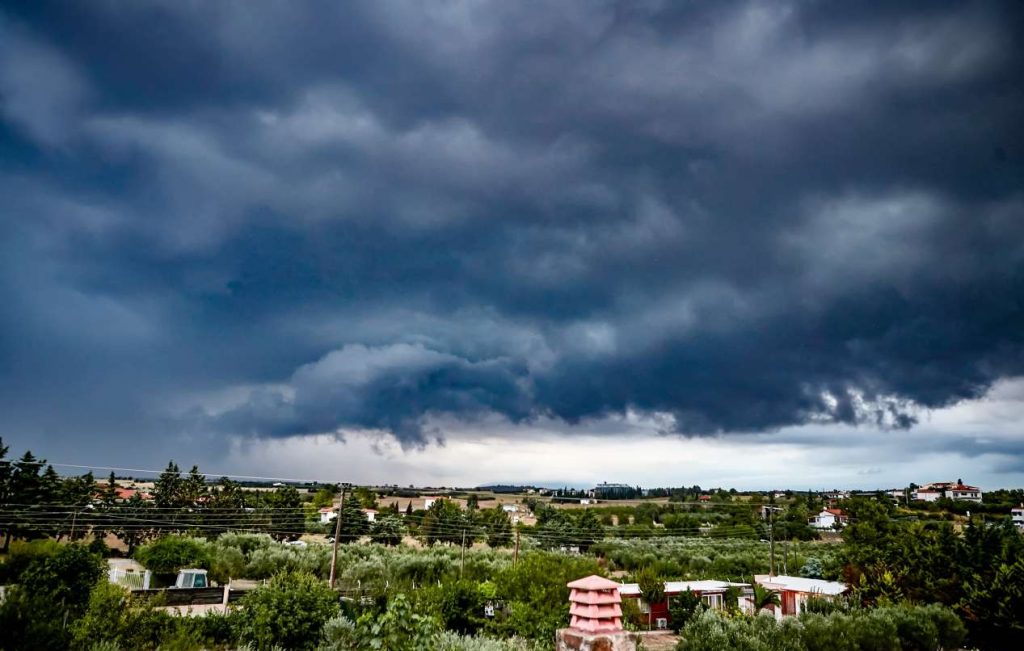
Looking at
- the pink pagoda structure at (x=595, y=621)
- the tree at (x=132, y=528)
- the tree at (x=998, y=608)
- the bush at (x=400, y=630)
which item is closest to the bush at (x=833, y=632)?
the tree at (x=998, y=608)

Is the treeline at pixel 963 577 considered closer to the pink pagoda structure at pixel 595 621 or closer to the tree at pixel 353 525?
the pink pagoda structure at pixel 595 621

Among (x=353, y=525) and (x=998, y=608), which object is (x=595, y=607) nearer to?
(x=998, y=608)

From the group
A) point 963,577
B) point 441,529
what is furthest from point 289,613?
point 441,529

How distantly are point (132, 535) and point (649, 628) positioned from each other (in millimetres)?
59915

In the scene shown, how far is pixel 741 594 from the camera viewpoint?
36.0 m

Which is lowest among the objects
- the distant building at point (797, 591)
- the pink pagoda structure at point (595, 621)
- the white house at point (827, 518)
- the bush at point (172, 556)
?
the white house at point (827, 518)

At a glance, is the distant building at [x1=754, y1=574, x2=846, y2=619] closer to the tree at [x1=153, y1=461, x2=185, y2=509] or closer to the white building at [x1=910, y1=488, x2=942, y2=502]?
the tree at [x1=153, y1=461, x2=185, y2=509]

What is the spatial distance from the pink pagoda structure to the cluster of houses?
26211 millimetres

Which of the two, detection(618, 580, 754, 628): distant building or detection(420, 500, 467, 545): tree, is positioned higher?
detection(618, 580, 754, 628): distant building

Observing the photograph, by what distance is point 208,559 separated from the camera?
44.1 m

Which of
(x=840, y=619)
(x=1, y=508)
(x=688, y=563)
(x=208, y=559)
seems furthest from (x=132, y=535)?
(x=840, y=619)

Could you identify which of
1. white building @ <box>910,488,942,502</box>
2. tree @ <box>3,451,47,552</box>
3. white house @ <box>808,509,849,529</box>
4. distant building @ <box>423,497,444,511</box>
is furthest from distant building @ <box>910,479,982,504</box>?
tree @ <box>3,451,47,552</box>

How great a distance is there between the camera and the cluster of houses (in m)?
32.6

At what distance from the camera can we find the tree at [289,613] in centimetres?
1552
